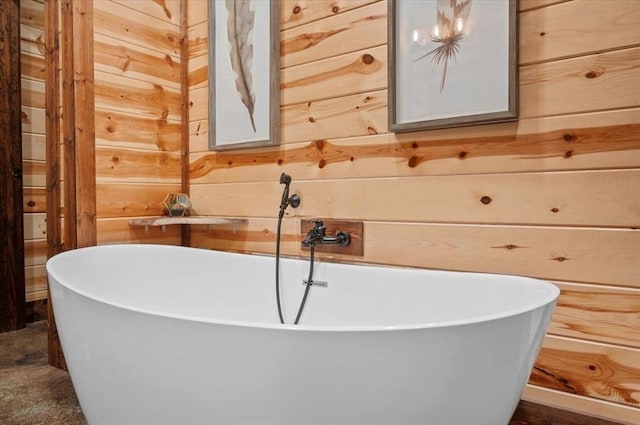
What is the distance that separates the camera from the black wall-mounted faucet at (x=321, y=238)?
1752 millimetres

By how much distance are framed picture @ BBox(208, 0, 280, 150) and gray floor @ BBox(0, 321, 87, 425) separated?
1342mm

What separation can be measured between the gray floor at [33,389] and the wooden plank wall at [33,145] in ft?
1.91

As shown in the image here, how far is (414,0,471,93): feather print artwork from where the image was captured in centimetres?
151

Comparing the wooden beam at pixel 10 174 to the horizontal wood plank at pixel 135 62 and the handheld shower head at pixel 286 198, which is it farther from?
the handheld shower head at pixel 286 198

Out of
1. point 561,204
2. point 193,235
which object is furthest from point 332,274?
point 193,235

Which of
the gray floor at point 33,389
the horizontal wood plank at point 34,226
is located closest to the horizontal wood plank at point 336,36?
the gray floor at point 33,389

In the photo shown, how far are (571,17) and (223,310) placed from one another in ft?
5.68

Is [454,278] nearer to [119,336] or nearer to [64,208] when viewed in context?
[119,336]

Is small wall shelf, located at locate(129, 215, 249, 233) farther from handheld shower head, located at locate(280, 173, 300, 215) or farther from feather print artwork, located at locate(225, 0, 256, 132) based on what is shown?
feather print artwork, located at locate(225, 0, 256, 132)

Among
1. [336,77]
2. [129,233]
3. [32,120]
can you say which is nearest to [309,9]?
[336,77]

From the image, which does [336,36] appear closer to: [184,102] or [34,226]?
[184,102]

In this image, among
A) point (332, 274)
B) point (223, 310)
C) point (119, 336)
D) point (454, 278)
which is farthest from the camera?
point (223, 310)

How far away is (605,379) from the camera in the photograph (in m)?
1.29

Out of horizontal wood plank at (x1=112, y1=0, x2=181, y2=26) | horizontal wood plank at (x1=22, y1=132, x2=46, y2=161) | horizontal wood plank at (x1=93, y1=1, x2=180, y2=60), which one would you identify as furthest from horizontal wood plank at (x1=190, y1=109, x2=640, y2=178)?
horizontal wood plank at (x1=22, y1=132, x2=46, y2=161)
